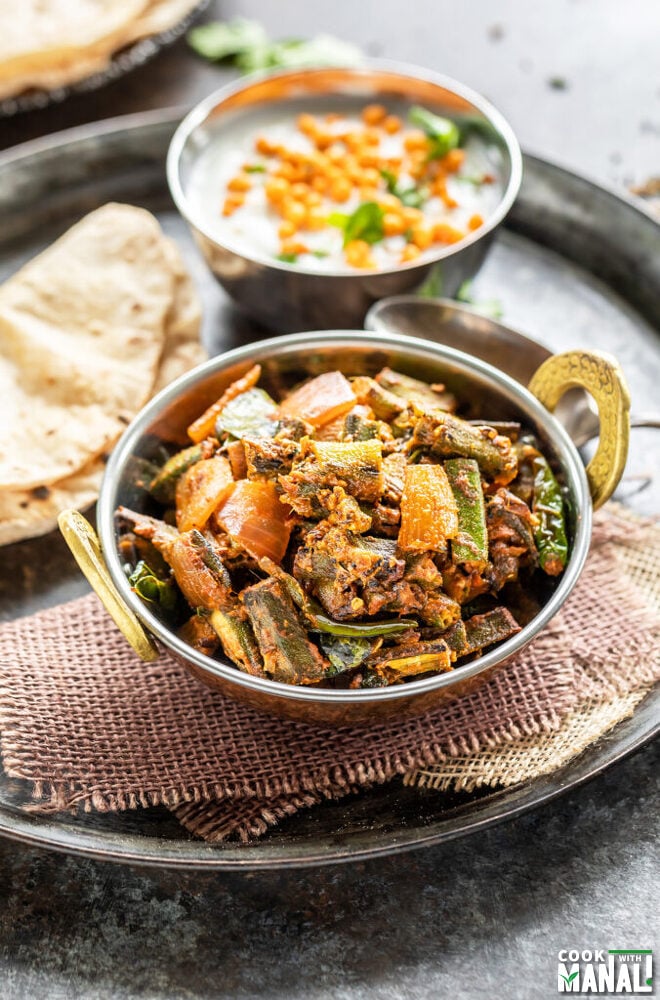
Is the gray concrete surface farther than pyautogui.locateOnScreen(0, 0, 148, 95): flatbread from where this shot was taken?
No

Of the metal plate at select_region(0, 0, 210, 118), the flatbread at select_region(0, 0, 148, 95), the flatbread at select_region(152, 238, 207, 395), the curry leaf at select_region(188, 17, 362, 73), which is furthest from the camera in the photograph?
the curry leaf at select_region(188, 17, 362, 73)

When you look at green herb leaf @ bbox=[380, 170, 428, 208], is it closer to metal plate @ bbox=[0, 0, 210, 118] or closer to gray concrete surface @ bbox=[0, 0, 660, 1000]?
metal plate @ bbox=[0, 0, 210, 118]

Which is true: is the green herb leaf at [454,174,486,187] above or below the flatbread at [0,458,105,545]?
above

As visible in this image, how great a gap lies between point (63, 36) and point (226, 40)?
898 mm

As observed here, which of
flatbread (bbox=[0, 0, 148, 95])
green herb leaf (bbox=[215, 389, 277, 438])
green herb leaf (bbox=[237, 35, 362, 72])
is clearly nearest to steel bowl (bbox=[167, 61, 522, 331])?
green herb leaf (bbox=[237, 35, 362, 72])

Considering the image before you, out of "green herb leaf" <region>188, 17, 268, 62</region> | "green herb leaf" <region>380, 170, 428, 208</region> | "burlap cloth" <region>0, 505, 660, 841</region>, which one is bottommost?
"burlap cloth" <region>0, 505, 660, 841</region>

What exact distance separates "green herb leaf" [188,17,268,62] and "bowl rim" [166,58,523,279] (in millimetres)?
920

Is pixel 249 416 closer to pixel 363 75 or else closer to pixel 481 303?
pixel 481 303

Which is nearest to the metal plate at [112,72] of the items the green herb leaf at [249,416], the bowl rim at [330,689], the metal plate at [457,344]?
the metal plate at [457,344]

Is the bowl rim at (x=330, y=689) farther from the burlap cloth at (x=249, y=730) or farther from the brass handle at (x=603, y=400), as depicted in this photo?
the burlap cloth at (x=249, y=730)

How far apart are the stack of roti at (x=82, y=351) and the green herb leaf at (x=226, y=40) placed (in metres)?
1.64

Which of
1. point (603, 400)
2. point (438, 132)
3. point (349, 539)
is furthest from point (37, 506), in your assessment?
point (438, 132)

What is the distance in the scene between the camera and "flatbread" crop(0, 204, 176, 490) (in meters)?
2.88

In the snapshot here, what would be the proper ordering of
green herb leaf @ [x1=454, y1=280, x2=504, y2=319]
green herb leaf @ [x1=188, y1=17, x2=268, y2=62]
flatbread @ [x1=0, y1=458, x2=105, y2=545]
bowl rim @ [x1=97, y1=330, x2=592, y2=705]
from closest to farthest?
bowl rim @ [x1=97, y1=330, x2=592, y2=705], flatbread @ [x1=0, y1=458, x2=105, y2=545], green herb leaf @ [x1=454, y1=280, x2=504, y2=319], green herb leaf @ [x1=188, y1=17, x2=268, y2=62]
